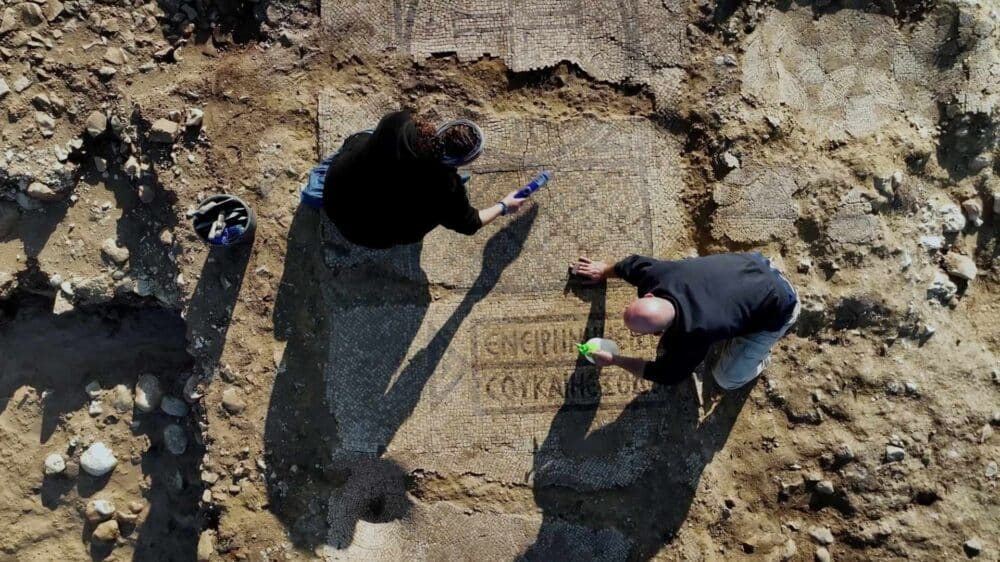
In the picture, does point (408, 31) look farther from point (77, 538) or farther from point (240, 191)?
point (77, 538)

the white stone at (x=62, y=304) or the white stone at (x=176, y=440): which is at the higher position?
the white stone at (x=62, y=304)

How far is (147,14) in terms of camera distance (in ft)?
15.9

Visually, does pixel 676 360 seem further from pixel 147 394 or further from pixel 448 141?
pixel 147 394

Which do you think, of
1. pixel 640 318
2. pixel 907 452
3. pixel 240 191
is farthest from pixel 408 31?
pixel 907 452

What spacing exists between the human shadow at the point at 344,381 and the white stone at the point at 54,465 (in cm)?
174

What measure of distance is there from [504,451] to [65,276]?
3315 millimetres

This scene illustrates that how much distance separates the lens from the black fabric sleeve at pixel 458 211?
361 cm

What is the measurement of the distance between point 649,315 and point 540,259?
143cm

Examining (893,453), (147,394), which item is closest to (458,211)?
(147,394)

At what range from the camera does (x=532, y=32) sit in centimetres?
477

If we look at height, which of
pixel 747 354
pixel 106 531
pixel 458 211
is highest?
pixel 458 211

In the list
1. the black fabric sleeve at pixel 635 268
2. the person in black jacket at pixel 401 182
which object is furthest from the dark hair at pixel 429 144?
the black fabric sleeve at pixel 635 268

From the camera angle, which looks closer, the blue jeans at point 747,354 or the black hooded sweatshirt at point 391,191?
the black hooded sweatshirt at point 391,191

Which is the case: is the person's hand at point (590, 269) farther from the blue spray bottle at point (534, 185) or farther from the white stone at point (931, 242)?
the white stone at point (931, 242)
